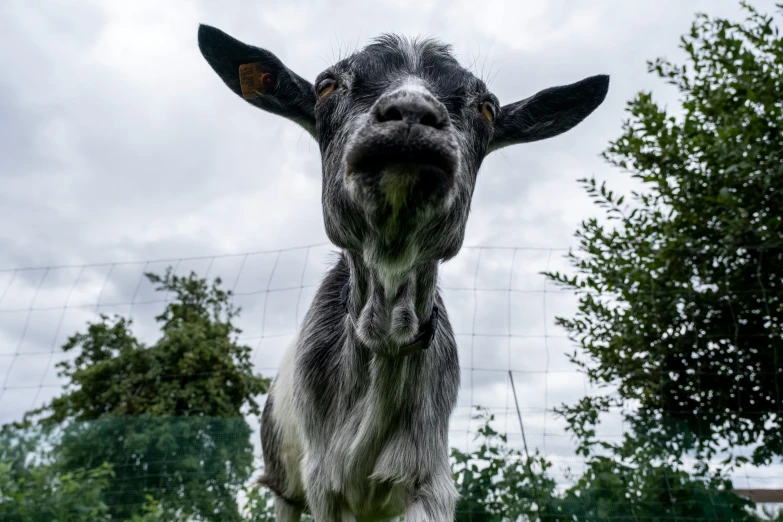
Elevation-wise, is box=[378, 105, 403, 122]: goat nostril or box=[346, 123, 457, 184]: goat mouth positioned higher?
box=[378, 105, 403, 122]: goat nostril

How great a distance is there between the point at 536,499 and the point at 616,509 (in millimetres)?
575

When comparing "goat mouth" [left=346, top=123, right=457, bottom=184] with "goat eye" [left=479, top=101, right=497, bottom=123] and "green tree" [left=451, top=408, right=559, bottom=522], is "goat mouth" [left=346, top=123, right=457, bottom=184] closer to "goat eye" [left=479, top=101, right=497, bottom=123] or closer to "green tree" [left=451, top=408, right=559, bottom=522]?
"goat eye" [left=479, top=101, right=497, bottom=123]

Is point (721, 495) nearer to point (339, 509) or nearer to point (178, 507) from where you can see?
point (339, 509)

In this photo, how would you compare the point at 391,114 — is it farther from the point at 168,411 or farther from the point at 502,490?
the point at 168,411

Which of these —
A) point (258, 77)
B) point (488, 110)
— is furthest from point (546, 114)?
point (258, 77)

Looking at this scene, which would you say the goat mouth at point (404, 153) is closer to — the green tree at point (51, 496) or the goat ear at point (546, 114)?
the goat ear at point (546, 114)

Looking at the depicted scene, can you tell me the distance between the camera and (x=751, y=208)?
4.75m

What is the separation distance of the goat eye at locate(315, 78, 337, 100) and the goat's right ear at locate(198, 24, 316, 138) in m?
0.28

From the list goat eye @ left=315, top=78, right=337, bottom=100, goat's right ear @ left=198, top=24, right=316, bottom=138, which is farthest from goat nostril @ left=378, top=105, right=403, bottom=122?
goat's right ear @ left=198, top=24, right=316, bottom=138

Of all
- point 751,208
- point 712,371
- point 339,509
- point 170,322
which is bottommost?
point 339,509

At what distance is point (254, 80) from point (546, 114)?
1.36m

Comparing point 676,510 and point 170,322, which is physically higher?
point 170,322

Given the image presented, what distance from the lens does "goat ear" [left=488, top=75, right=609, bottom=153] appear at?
281 centimetres

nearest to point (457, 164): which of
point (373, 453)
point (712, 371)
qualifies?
point (373, 453)
